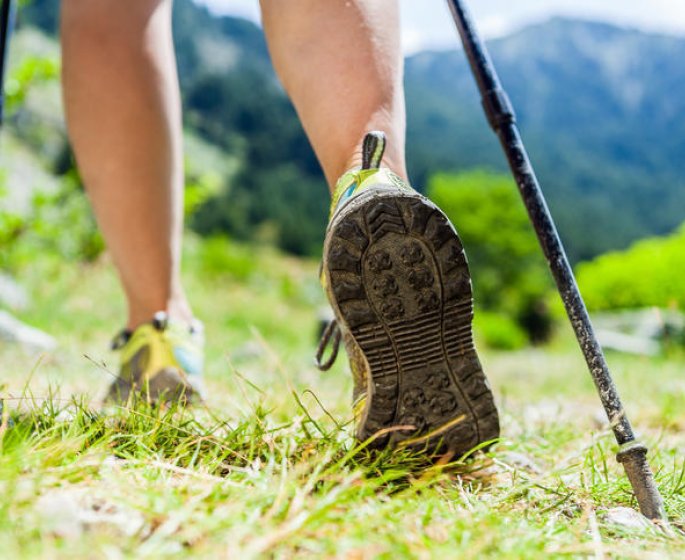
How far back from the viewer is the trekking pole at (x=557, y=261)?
0.69m

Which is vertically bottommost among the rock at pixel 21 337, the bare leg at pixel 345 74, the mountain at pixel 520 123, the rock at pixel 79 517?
the rock at pixel 21 337

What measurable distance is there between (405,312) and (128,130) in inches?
29.4

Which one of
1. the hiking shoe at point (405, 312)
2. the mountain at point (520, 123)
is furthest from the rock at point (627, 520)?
the mountain at point (520, 123)

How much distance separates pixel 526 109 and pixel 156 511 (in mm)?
61808

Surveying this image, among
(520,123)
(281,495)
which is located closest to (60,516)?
(281,495)

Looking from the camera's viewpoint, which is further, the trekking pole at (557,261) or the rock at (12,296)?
the rock at (12,296)

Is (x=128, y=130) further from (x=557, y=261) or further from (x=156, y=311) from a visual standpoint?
(x=557, y=261)

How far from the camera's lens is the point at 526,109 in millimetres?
57750

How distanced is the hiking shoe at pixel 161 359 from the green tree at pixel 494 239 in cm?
1226

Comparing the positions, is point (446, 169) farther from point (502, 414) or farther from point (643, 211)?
point (502, 414)

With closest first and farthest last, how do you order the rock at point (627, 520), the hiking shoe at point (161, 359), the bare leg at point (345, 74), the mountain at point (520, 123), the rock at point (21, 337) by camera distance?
the rock at point (627, 520) < the bare leg at point (345, 74) < the hiking shoe at point (161, 359) < the rock at point (21, 337) < the mountain at point (520, 123)

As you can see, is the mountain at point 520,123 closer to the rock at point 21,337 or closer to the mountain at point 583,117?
the mountain at point 583,117

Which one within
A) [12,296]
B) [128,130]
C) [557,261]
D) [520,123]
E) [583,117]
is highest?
[583,117]

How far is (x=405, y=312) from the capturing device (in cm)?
74
